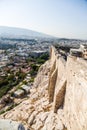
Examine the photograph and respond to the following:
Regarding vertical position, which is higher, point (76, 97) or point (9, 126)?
point (9, 126)

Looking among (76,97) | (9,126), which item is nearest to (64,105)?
Result: (76,97)

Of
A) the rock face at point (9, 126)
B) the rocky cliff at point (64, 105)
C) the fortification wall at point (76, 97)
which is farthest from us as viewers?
the rocky cliff at point (64, 105)

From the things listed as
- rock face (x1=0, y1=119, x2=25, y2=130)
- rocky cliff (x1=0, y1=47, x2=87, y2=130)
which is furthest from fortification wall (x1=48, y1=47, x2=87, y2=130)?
rock face (x1=0, y1=119, x2=25, y2=130)

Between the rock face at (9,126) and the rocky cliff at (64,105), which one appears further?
the rocky cliff at (64,105)

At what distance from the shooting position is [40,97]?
11.1 m

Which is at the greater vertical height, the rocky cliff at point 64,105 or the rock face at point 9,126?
the rock face at point 9,126

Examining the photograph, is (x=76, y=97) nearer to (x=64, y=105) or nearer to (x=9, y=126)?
(x=64, y=105)

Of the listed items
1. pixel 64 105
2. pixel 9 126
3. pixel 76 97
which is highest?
pixel 9 126

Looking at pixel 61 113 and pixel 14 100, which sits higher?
pixel 61 113

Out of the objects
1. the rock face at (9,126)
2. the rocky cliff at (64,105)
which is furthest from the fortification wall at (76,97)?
the rock face at (9,126)

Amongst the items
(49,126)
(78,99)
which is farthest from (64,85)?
(78,99)

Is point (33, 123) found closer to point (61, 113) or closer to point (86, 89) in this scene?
point (61, 113)

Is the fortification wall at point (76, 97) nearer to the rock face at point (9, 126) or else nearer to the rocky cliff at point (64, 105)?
the rocky cliff at point (64, 105)

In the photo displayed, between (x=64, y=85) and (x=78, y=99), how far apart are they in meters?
2.49
